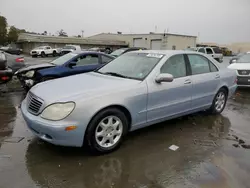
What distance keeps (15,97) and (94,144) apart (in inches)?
194

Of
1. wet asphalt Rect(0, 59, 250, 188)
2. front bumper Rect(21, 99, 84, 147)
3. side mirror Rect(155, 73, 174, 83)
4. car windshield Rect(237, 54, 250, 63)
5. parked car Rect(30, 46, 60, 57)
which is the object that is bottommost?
parked car Rect(30, 46, 60, 57)

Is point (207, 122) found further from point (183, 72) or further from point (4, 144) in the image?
point (4, 144)

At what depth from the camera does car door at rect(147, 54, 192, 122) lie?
4.14 m

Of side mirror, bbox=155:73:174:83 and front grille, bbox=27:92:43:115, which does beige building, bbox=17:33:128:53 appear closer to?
front grille, bbox=27:92:43:115

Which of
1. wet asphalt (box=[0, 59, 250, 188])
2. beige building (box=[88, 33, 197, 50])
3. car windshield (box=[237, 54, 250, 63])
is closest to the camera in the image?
wet asphalt (box=[0, 59, 250, 188])

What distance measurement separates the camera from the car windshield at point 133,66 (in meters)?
4.32

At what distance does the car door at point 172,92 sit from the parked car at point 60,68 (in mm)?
4161

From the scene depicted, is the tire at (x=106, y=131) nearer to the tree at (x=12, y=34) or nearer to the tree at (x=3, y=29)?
the tree at (x=3, y=29)

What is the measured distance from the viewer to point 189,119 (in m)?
5.48

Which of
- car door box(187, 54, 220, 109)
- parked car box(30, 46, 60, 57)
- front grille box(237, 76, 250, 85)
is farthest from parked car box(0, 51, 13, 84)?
parked car box(30, 46, 60, 57)

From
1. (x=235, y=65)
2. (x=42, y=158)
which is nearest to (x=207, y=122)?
(x=42, y=158)

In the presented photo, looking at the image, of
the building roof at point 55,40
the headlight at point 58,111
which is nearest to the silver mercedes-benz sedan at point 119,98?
the headlight at point 58,111

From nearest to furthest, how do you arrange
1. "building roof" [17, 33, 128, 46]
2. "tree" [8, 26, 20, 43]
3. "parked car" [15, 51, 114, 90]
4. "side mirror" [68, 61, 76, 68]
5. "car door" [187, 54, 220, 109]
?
"car door" [187, 54, 220, 109] < "parked car" [15, 51, 114, 90] < "side mirror" [68, 61, 76, 68] < "building roof" [17, 33, 128, 46] < "tree" [8, 26, 20, 43]

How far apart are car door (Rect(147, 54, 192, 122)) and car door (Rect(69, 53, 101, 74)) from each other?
4.12 meters
